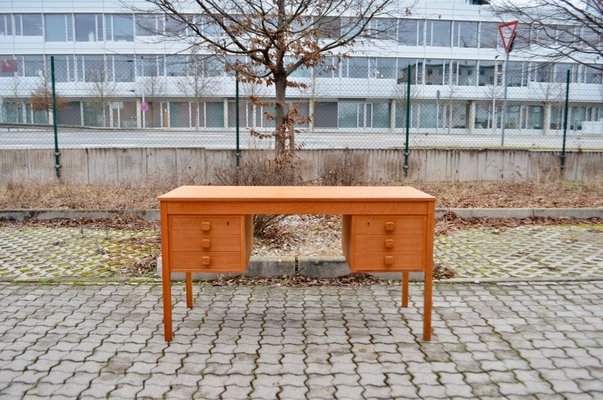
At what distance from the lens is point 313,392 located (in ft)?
9.63

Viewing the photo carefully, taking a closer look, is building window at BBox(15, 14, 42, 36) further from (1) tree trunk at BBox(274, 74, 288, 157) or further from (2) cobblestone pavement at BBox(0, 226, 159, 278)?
(2) cobblestone pavement at BBox(0, 226, 159, 278)

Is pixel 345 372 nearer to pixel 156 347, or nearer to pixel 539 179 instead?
pixel 156 347

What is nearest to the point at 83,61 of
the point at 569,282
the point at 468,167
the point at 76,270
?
the point at 468,167

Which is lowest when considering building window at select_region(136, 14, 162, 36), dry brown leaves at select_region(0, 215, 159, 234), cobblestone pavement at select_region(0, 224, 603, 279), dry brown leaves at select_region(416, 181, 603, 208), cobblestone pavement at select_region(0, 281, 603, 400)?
cobblestone pavement at select_region(0, 281, 603, 400)

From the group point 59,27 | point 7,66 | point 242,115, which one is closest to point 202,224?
point 242,115

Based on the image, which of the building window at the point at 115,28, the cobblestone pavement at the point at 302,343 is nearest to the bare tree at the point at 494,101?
the cobblestone pavement at the point at 302,343

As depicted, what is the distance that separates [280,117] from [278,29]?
1.68m

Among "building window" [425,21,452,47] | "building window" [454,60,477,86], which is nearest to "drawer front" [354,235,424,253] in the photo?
"building window" [454,60,477,86]

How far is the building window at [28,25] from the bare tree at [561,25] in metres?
38.0

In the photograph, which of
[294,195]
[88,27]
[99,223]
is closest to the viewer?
[294,195]

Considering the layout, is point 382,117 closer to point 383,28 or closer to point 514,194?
point 383,28

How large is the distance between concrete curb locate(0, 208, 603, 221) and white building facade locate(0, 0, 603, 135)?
8.36 feet

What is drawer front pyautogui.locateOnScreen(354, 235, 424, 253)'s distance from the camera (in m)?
3.70

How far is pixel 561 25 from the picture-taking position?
9711 millimetres
